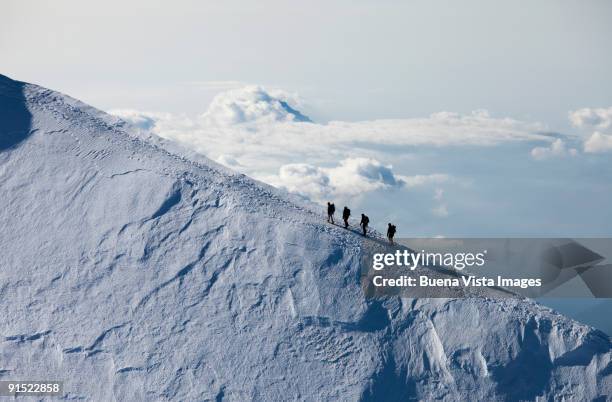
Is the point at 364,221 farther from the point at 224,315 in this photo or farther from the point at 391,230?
the point at 224,315

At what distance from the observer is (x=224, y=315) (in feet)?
178

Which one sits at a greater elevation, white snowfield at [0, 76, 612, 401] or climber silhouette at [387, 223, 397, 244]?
climber silhouette at [387, 223, 397, 244]

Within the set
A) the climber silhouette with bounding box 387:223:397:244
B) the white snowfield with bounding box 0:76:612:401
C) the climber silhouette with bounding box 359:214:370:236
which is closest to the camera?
the white snowfield with bounding box 0:76:612:401

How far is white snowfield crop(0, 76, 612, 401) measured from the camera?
52.1 metres

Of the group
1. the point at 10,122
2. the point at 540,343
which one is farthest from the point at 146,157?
the point at 540,343

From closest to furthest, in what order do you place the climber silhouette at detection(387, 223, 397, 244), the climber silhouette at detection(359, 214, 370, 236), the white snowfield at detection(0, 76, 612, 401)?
the white snowfield at detection(0, 76, 612, 401) → the climber silhouette at detection(387, 223, 397, 244) → the climber silhouette at detection(359, 214, 370, 236)

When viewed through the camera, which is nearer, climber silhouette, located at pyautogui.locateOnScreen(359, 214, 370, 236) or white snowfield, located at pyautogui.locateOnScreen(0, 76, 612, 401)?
white snowfield, located at pyautogui.locateOnScreen(0, 76, 612, 401)

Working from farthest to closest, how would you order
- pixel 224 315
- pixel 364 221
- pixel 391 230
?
pixel 364 221
pixel 391 230
pixel 224 315

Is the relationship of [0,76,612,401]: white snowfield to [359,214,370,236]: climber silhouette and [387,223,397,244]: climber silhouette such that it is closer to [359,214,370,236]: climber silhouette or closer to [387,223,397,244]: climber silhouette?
[359,214,370,236]: climber silhouette

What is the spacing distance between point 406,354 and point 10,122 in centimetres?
3805

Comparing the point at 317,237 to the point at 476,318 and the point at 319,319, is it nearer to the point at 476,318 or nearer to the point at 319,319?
the point at 319,319

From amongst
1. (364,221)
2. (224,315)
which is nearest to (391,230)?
(364,221)

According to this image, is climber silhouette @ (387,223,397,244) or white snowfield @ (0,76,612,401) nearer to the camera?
white snowfield @ (0,76,612,401)

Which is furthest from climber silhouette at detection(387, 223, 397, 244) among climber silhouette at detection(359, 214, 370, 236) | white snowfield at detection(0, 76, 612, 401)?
white snowfield at detection(0, 76, 612, 401)
